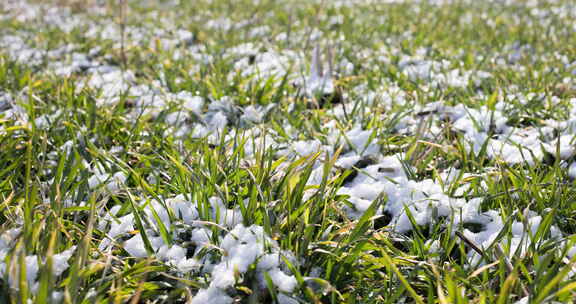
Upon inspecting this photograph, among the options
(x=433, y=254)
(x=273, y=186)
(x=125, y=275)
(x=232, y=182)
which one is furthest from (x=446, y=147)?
(x=125, y=275)

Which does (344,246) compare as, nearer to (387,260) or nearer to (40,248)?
(387,260)

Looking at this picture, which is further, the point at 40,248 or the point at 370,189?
the point at 370,189

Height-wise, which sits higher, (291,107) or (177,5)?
(177,5)

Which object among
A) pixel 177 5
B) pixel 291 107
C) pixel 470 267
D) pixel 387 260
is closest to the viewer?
pixel 387 260

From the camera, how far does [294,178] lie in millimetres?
1391

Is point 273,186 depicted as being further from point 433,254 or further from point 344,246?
point 433,254

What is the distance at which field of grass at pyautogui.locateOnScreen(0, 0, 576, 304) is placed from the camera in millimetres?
1115

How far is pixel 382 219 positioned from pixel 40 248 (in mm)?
1069

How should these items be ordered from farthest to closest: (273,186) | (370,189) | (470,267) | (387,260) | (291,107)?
(291,107) → (370,189) → (273,186) → (470,267) → (387,260)

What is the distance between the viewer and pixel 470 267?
46.8 inches

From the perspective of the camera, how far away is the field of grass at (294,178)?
1115 millimetres

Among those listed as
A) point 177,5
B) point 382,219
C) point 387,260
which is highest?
point 177,5

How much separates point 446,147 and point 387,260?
814 mm

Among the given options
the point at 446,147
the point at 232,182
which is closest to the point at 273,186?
the point at 232,182
